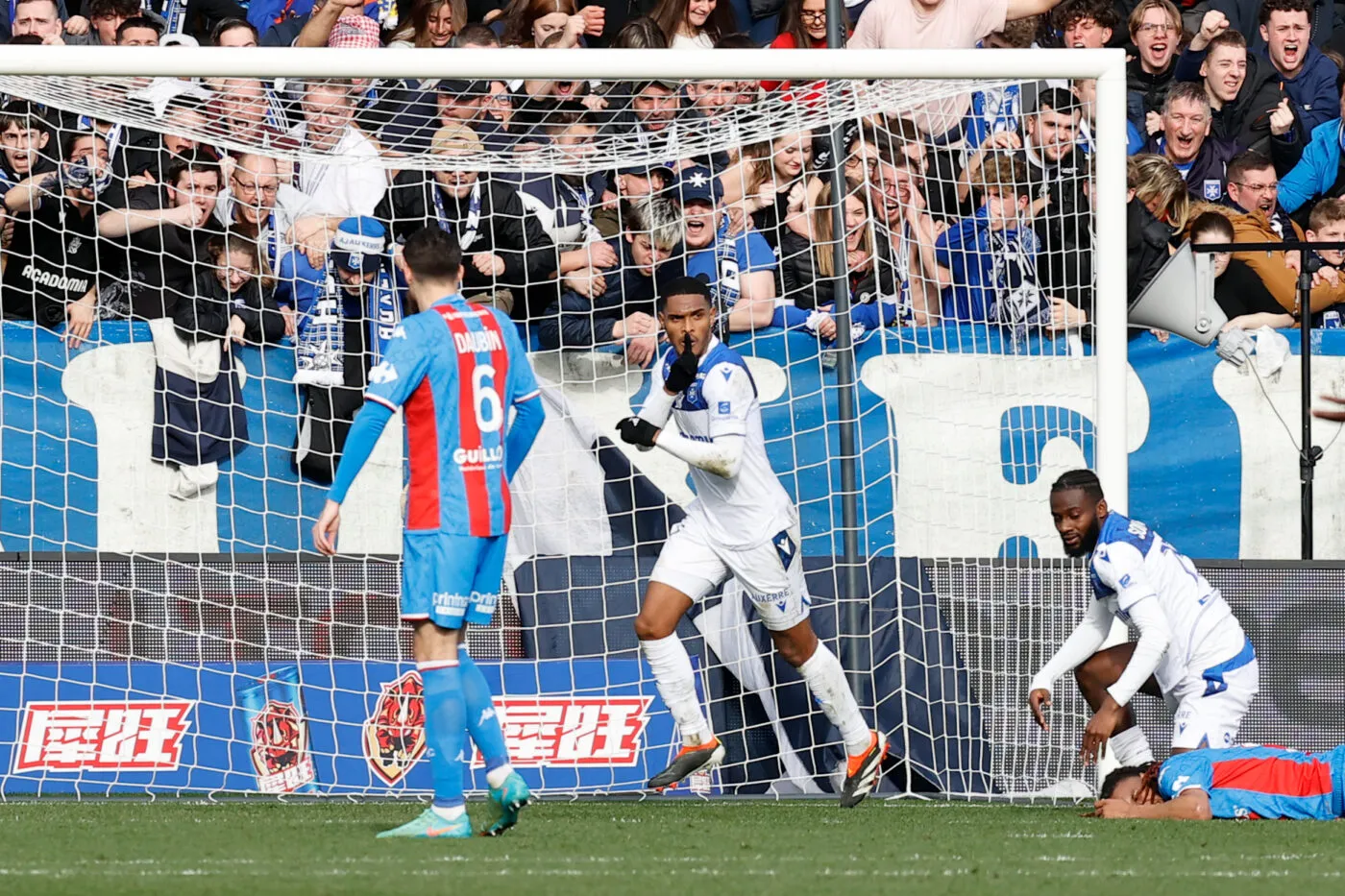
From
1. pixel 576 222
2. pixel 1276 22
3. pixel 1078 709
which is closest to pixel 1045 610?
pixel 1078 709

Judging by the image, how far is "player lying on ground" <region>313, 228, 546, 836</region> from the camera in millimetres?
5348

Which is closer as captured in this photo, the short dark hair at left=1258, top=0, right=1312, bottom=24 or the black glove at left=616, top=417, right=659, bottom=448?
the black glove at left=616, top=417, right=659, bottom=448

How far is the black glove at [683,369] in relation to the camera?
23.9 feet

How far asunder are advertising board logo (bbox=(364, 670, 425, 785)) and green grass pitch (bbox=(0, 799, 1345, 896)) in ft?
2.73

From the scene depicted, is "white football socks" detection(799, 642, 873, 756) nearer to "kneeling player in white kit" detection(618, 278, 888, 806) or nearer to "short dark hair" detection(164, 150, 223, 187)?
"kneeling player in white kit" detection(618, 278, 888, 806)

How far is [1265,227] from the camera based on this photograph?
33.8ft

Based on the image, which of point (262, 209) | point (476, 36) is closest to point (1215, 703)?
point (262, 209)

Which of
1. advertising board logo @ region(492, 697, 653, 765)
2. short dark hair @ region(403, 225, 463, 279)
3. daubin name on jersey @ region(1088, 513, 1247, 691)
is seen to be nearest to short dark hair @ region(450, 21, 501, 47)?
advertising board logo @ region(492, 697, 653, 765)

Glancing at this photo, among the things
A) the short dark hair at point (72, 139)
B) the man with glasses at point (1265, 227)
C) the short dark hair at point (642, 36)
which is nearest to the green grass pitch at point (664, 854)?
the short dark hair at point (72, 139)

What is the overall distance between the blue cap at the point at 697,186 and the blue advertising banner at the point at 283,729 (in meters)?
2.41

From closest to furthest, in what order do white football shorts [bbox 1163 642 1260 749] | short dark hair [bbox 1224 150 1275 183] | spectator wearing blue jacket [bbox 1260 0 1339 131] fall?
1. white football shorts [bbox 1163 642 1260 749]
2. short dark hair [bbox 1224 150 1275 183]
3. spectator wearing blue jacket [bbox 1260 0 1339 131]

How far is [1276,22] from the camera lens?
36.2 ft

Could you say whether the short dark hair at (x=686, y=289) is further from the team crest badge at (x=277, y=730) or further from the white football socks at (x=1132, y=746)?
the white football socks at (x=1132, y=746)

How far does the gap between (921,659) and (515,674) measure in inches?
68.6
